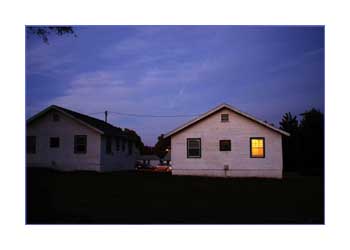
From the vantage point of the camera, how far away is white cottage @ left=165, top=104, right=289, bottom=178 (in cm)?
1515

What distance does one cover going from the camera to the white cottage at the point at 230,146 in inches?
596

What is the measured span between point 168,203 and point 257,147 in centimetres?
687

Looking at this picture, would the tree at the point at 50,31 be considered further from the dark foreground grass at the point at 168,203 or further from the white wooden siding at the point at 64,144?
the white wooden siding at the point at 64,144

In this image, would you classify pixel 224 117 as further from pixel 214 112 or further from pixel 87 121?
pixel 87 121

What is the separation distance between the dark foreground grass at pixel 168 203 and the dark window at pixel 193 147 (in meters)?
3.29

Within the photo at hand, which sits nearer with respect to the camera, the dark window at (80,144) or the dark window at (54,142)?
the dark window at (54,142)

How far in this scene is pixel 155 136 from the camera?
12492 mm

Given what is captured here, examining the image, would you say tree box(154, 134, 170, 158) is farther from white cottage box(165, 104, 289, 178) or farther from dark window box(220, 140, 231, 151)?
dark window box(220, 140, 231, 151)

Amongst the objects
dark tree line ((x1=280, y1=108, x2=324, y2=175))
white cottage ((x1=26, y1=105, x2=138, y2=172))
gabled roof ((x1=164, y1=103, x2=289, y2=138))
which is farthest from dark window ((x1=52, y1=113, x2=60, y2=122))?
dark tree line ((x1=280, y1=108, x2=324, y2=175))

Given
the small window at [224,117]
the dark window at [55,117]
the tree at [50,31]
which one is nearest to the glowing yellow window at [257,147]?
the small window at [224,117]
